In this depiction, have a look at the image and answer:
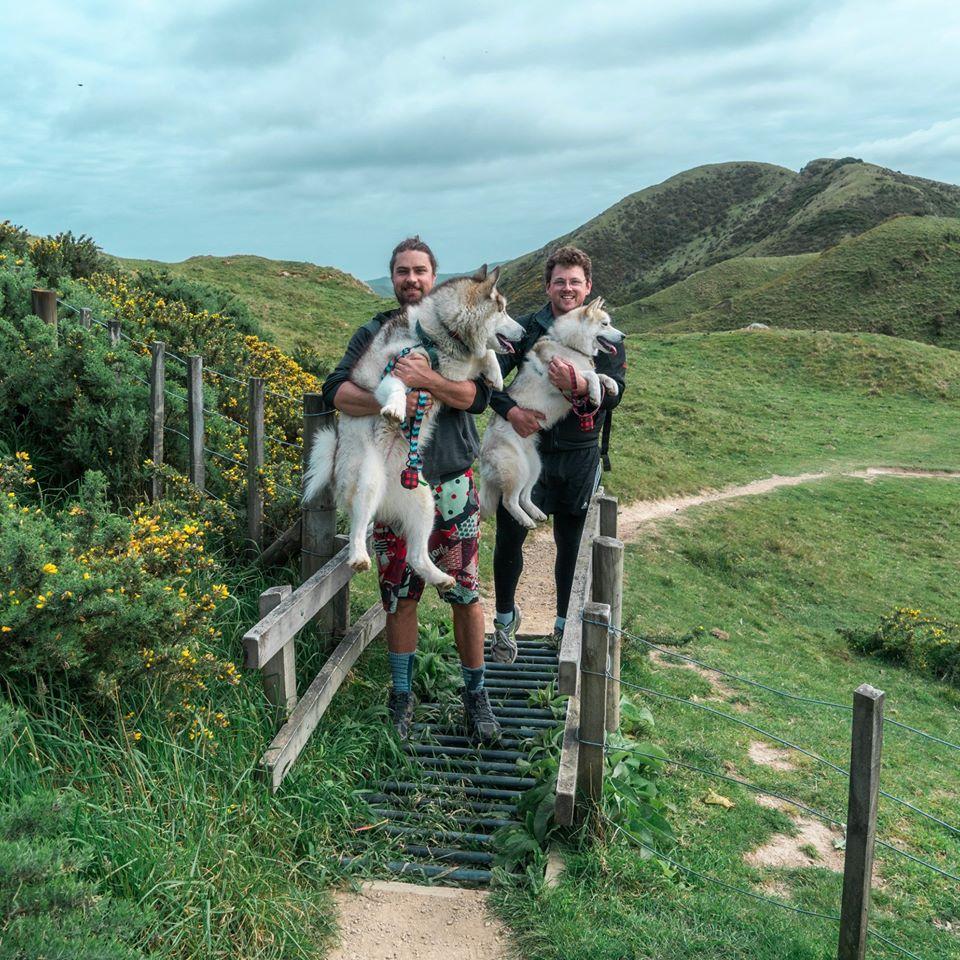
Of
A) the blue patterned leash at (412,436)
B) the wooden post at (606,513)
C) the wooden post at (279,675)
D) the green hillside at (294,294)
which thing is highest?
the green hillside at (294,294)

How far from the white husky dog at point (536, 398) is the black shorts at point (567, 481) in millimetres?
81

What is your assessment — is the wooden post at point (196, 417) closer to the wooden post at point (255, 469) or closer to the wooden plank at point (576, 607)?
the wooden post at point (255, 469)

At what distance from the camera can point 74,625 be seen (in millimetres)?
3393

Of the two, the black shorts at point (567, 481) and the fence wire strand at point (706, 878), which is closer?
the fence wire strand at point (706, 878)

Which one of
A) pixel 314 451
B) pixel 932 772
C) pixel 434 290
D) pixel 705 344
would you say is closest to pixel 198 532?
pixel 314 451

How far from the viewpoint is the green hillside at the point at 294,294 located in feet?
60.5

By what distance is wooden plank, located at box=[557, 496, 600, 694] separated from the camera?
3.61 meters

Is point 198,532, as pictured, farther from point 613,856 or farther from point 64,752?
point 613,856

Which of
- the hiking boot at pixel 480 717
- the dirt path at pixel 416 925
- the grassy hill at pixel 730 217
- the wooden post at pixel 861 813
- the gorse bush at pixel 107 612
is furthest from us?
the grassy hill at pixel 730 217

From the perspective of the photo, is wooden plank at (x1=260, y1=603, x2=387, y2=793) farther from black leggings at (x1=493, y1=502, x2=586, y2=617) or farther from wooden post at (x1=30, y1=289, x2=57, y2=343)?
wooden post at (x1=30, y1=289, x2=57, y2=343)

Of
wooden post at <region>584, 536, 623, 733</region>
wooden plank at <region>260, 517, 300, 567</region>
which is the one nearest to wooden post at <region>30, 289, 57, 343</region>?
wooden plank at <region>260, 517, 300, 567</region>

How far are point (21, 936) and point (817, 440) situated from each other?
1783cm

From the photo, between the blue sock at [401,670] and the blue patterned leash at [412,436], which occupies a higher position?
the blue patterned leash at [412,436]

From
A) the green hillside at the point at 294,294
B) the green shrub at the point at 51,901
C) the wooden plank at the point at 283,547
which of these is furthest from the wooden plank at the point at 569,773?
the green hillside at the point at 294,294
